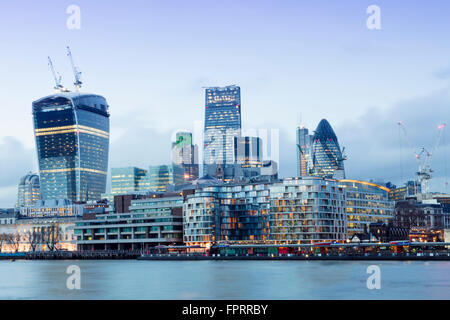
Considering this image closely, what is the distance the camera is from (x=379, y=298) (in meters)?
71.6

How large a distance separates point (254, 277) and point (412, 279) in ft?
81.4

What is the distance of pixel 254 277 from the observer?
106938 mm

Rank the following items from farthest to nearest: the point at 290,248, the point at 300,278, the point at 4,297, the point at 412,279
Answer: the point at 290,248 → the point at 300,278 → the point at 412,279 → the point at 4,297
